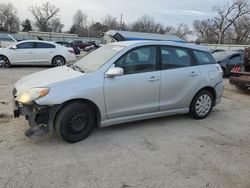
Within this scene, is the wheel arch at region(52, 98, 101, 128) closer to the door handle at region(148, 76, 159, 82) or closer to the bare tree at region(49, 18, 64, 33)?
the door handle at region(148, 76, 159, 82)

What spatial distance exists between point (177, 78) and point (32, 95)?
271 cm

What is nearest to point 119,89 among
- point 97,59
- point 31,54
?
point 97,59

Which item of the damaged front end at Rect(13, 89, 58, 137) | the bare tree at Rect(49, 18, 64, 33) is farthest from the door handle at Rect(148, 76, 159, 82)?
the bare tree at Rect(49, 18, 64, 33)

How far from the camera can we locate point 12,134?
4.82 meters

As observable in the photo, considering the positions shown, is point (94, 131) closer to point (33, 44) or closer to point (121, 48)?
point (121, 48)

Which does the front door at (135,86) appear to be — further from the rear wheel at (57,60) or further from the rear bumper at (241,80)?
the rear wheel at (57,60)

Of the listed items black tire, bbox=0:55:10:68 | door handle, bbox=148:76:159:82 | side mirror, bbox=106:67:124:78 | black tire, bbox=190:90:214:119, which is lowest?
black tire, bbox=190:90:214:119

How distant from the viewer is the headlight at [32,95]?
14.0 ft

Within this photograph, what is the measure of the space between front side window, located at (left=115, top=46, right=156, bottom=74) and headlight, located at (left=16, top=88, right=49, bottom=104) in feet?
Result: 4.28

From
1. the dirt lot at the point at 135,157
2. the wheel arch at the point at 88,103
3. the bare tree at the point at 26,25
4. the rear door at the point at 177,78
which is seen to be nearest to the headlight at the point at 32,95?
the wheel arch at the point at 88,103

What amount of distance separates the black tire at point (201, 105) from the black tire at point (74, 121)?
230cm

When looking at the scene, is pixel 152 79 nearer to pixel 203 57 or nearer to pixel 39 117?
pixel 203 57

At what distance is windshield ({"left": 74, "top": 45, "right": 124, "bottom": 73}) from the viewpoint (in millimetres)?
4934

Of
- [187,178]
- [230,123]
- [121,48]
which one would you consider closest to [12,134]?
[121,48]
